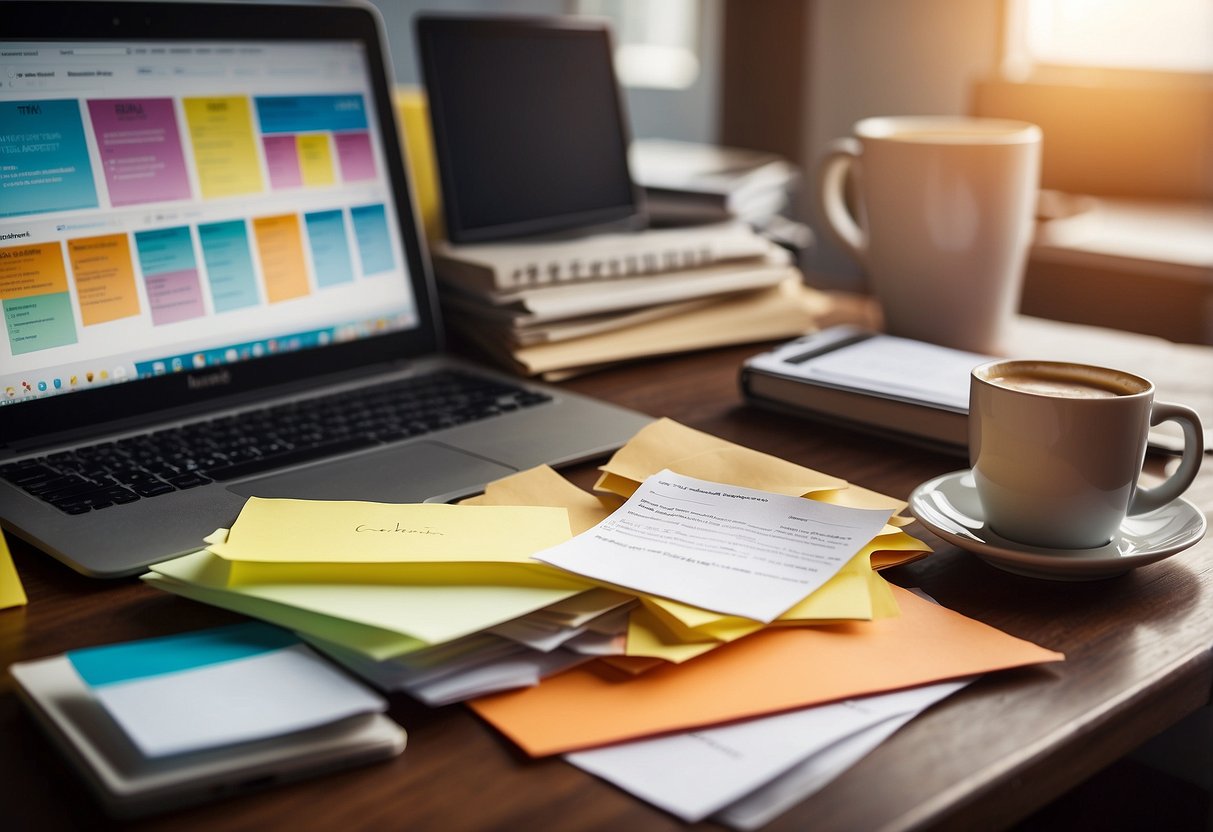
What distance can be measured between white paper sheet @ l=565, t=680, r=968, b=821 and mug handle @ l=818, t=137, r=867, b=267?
74 centimetres

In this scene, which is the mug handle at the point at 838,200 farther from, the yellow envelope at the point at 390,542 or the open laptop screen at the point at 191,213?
the yellow envelope at the point at 390,542

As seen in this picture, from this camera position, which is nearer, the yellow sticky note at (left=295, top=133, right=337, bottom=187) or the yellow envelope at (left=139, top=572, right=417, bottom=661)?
the yellow envelope at (left=139, top=572, right=417, bottom=661)

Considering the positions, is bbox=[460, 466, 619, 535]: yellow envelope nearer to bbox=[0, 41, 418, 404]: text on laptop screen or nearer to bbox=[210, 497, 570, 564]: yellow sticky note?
bbox=[210, 497, 570, 564]: yellow sticky note

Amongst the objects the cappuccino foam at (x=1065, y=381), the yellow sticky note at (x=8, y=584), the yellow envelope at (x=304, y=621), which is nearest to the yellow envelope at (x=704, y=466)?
the cappuccino foam at (x=1065, y=381)

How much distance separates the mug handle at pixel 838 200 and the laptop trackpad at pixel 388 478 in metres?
0.56

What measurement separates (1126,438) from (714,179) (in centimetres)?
78

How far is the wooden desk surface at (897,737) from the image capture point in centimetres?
43

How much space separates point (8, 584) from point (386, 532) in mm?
203

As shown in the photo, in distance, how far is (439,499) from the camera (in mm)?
712

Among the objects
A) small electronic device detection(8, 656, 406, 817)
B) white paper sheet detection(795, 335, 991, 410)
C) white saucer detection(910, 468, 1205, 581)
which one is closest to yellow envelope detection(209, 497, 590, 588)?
small electronic device detection(8, 656, 406, 817)

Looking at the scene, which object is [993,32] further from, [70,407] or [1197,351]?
[70,407]

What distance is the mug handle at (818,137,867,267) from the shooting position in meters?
1.17

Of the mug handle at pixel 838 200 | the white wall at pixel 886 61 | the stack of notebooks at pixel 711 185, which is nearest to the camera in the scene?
the mug handle at pixel 838 200
